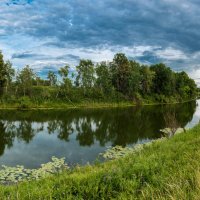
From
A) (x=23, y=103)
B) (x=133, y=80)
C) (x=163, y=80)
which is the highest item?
(x=163, y=80)

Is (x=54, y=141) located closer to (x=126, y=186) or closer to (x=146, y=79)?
(x=126, y=186)

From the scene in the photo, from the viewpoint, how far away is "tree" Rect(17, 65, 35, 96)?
64.4m

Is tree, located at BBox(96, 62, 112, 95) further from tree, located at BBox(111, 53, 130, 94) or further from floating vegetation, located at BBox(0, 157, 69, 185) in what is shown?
floating vegetation, located at BBox(0, 157, 69, 185)

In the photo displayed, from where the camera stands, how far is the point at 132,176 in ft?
26.4

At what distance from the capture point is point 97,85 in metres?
78.6

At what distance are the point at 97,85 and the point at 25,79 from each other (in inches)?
852

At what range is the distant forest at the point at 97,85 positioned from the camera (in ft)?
209

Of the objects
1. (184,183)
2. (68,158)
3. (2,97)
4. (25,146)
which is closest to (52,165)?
(68,158)

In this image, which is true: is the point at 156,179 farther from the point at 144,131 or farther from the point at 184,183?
the point at 144,131

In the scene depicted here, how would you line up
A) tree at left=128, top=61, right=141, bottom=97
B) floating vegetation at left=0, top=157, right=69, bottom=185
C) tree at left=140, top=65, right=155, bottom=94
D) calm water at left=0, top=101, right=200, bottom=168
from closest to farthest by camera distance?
floating vegetation at left=0, top=157, right=69, bottom=185
calm water at left=0, top=101, right=200, bottom=168
tree at left=128, top=61, right=141, bottom=97
tree at left=140, top=65, right=155, bottom=94

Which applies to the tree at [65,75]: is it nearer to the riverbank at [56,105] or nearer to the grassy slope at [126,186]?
the riverbank at [56,105]

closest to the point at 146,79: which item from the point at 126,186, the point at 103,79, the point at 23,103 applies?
the point at 103,79

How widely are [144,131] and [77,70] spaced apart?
1763 inches

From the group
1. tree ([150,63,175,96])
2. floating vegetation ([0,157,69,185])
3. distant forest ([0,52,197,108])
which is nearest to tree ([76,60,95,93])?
distant forest ([0,52,197,108])
